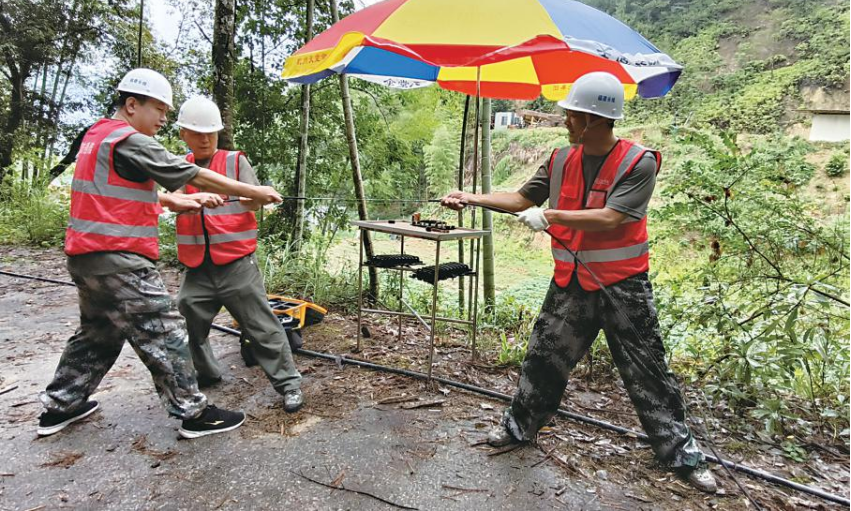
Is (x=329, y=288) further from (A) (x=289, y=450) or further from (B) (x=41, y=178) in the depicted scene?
(B) (x=41, y=178)

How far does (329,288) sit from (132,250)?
3.19m

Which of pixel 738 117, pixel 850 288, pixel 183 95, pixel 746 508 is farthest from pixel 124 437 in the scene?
pixel 738 117

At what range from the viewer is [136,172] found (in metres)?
2.48

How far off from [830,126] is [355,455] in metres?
23.6

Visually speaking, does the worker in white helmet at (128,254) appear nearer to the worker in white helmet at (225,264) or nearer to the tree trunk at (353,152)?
the worker in white helmet at (225,264)

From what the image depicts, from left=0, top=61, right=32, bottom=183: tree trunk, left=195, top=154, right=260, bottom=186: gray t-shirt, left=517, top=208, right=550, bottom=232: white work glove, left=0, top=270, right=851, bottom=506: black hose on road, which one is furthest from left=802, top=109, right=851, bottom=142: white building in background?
left=0, top=61, right=32, bottom=183: tree trunk

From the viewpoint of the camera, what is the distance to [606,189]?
2457 mm

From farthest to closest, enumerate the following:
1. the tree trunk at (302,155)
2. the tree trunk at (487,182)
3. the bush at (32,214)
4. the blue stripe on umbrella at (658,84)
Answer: the bush at (32,214)
the tree trunk at (302,155)
the tree trunk at (487,182)
the blue stripe on umbrella at (658,84)

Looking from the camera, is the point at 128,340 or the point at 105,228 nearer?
the point at 105,228

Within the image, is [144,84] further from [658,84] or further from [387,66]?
[658,84]

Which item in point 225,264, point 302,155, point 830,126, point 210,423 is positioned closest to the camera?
point 210,423

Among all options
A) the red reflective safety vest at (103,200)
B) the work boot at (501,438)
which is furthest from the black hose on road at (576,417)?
the red reflective safety vest at (103,200)

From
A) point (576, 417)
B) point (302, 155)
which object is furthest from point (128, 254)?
point (302, 155)

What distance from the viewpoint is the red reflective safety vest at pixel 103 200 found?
7.93 ft
